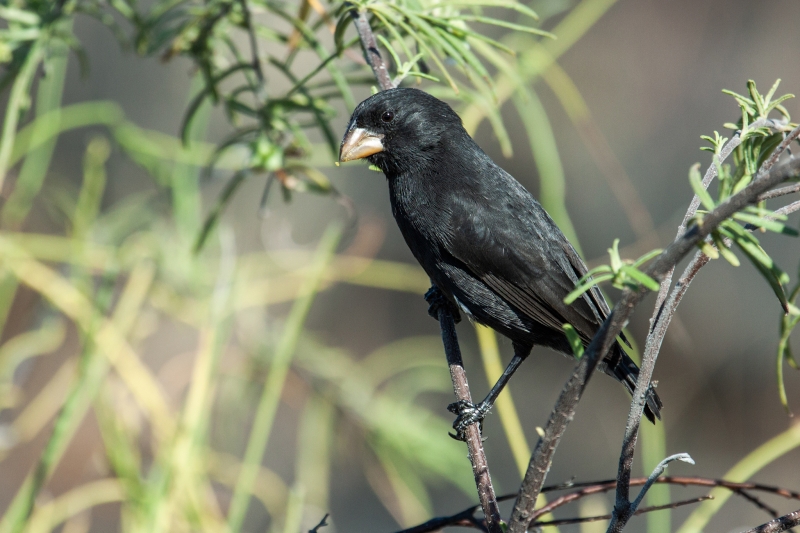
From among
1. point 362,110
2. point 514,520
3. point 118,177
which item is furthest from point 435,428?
point 118,177

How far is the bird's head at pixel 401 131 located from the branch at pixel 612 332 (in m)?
1.38

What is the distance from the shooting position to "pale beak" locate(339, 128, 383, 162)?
2227mm

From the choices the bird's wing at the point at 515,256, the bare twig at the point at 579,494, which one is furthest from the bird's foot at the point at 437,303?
the bare twig at the point at 579,494

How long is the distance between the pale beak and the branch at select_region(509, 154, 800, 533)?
1380mm

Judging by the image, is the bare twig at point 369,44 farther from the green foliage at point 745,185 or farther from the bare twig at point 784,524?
the bare twig at point 784,524

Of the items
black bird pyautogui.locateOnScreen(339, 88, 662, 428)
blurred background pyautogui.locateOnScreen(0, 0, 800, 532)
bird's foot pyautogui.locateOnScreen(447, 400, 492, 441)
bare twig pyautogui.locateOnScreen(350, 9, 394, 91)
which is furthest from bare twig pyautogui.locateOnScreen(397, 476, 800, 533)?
blurred background pyautogui.locateOnScreen(0, 0, 800, 532)

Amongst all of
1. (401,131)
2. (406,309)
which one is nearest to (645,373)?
(401,131)

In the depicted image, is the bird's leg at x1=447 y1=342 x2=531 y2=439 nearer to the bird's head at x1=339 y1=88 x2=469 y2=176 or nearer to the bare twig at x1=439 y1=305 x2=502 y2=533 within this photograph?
the bare twig at x1=439 y1=305 x2=502 y2=533

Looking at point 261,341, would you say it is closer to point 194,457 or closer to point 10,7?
point 194,457

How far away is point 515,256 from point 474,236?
0.49 feet

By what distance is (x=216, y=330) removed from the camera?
228 centimetres

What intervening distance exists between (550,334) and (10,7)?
1864 millimetres

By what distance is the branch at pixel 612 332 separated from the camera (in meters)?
0.79

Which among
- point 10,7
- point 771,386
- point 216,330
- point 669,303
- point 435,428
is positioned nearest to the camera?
point 669,303
